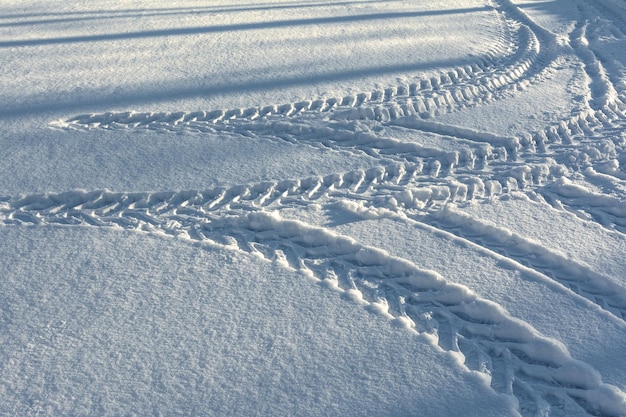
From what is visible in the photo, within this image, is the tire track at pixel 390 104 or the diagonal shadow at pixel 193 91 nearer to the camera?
the tire track at pixel 390 104

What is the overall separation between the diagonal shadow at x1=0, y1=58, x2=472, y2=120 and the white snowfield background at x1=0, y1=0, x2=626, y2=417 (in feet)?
0.08

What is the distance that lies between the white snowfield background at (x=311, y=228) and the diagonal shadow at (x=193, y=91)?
0.08 feet

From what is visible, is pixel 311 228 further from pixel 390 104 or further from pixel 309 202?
pixel 390 104

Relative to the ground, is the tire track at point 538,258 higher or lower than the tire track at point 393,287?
higher

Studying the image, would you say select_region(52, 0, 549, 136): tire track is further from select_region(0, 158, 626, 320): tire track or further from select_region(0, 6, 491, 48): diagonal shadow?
select_region(0, 6, 491, 48): diagonal shadow

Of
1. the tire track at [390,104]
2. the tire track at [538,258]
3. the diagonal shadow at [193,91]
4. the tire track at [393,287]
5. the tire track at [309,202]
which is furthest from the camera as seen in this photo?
the diagonal shadow at [193,91]

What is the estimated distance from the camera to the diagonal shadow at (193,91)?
14.9 ft

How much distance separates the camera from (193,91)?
15.9ft

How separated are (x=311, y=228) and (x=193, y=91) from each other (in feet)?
6.68

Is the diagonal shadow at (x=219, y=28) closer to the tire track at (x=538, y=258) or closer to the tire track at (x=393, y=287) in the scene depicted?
the tire track at (x=393, y=287)

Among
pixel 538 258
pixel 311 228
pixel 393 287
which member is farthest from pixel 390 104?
pixel 393 287

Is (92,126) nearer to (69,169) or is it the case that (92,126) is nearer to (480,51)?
(69,169)

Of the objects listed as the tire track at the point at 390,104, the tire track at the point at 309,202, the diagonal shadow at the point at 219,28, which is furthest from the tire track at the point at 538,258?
the diagonal shadow at the point at 219,28

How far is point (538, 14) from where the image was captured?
700cm
